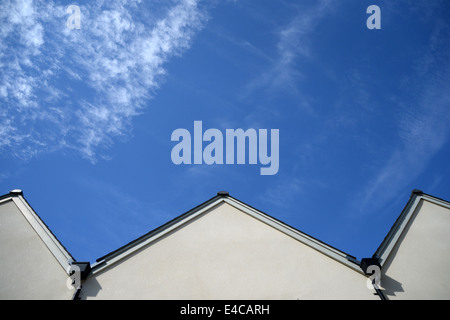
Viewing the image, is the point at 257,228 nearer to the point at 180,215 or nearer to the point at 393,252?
the point at 180,215

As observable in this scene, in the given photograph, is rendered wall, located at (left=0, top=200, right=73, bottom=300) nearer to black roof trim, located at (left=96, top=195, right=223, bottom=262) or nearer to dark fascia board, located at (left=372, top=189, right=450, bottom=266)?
black roof trim, located at (left=96, top=195, right=223, bottom=262)

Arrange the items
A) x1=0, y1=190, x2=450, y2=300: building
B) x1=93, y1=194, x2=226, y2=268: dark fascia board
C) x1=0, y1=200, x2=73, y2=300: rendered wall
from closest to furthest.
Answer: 1. x1=0, y1=200, x2=73, y2=300: rendered wall
2. x1=0, y1=190, x2=450, y2=300: building
3. x1=93, y1=194, x2=226, y2=268: dark fascia board

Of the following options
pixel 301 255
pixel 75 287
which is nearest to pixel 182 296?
pixel 75 287

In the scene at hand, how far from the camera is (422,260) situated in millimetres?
8844

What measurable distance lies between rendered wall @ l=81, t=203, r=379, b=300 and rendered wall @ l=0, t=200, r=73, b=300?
3.24 feet

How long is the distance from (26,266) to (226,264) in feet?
20.3

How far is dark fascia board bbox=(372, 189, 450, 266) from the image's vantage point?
30.4ft

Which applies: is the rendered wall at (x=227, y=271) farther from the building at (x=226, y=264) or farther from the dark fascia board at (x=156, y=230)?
the dark fascia board at (x=156, y=230)

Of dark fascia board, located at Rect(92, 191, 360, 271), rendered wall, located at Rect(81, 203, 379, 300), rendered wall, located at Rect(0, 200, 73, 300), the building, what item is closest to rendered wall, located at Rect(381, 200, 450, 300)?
the building

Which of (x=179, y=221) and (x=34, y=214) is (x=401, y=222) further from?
(x=34, y=214)

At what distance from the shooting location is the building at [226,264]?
804 centimetres

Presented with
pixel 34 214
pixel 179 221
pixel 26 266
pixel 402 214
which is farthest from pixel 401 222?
pixel 34 214
